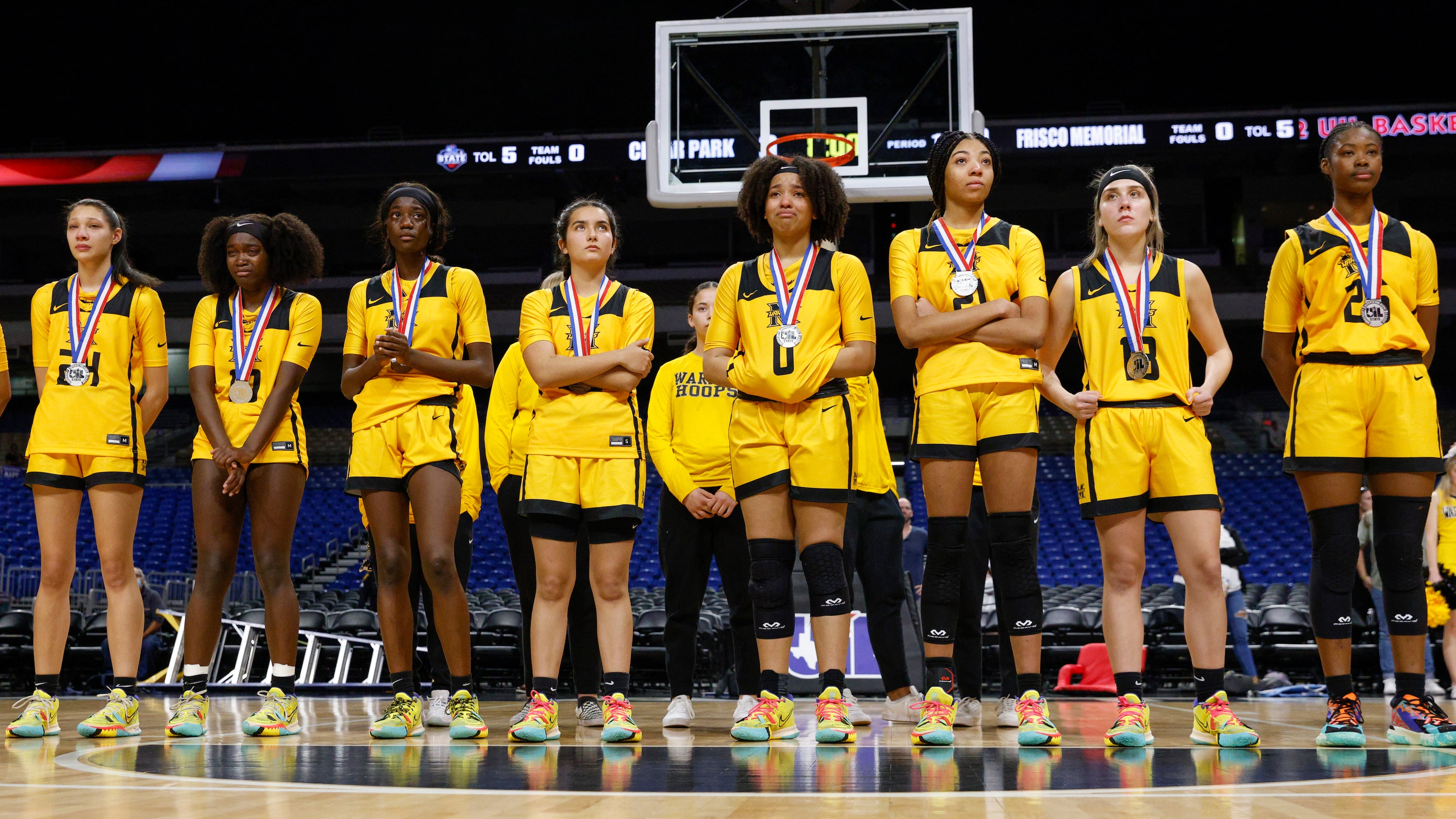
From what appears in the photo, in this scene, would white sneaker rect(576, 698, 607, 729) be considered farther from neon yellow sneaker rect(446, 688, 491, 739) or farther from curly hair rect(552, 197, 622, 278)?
curly hair rect(552, 197, 622, 278)

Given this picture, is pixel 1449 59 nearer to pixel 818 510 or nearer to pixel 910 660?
pixel 910 660

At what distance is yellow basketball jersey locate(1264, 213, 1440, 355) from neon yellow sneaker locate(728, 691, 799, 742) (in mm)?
2109

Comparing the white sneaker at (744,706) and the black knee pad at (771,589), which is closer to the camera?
the black knee pad at (771,589)

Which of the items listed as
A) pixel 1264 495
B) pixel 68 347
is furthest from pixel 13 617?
pixel 1264 495

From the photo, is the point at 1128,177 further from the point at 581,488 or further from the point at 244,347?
the point at 244,347

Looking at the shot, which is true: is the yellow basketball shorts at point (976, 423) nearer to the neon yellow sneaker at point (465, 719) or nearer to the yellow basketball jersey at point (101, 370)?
the neon yellow sneaker at point (465, 719)

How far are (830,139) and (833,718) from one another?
5271mm

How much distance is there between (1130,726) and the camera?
136 inches

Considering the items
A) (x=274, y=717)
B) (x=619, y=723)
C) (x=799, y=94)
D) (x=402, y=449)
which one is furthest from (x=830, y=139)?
(x=274, y=717)

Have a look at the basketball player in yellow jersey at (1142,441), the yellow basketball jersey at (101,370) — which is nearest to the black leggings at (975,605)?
the basketball player in yellow jersey at (1142,441)

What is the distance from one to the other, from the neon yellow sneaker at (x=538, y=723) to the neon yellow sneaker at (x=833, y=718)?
901 millimetres

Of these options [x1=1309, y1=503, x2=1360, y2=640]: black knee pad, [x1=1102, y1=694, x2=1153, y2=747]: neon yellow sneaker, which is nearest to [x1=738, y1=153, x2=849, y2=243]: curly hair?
[x1=1102, y1=694, x2=1153, y2=747]: neon yellow sneaker

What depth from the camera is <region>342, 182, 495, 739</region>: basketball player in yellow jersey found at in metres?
4.07

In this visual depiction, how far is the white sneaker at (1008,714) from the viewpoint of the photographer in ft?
13.8
